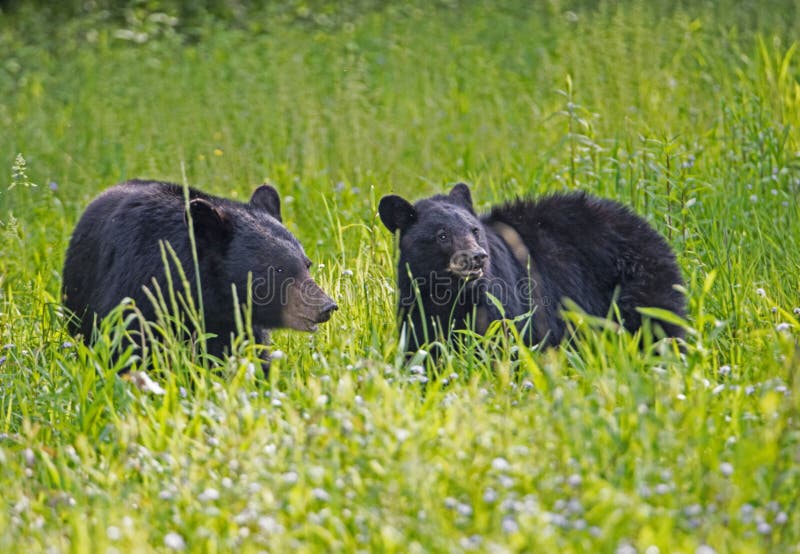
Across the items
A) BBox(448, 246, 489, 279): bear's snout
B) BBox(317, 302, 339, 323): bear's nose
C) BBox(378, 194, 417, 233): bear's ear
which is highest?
BBox(378, 194, 417, 233): bear's ear

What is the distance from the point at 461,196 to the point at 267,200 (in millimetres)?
1024

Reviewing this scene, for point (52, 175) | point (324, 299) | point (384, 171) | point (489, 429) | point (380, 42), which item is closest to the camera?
point (489, 429)

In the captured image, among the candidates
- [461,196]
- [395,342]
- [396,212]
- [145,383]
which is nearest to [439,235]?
[396,212]

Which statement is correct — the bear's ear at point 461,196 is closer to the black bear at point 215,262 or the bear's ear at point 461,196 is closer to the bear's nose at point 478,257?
the bear's nose at point 478,257

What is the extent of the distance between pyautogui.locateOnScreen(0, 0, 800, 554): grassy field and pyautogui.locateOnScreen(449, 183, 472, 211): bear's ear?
1.92 ft

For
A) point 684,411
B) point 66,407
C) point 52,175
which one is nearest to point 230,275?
point 66,407

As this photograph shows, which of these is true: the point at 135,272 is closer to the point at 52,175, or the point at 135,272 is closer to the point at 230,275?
the point at 230,275

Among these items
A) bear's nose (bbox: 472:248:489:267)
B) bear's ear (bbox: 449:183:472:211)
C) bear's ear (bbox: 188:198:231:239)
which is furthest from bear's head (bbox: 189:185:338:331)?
bear's ear (bbox: 449:183:472:211)

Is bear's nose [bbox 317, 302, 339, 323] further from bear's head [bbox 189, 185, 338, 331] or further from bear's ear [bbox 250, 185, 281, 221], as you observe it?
bear's ear [bbox 250, 185, 281, 221]

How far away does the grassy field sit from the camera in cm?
289

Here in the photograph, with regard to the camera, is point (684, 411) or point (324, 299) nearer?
point (684, 411)

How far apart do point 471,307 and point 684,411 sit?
2128 millimetres

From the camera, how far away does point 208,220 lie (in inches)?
191

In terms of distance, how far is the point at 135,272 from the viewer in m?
4.89
